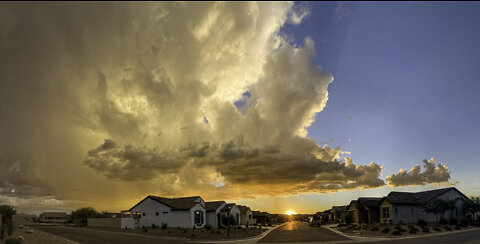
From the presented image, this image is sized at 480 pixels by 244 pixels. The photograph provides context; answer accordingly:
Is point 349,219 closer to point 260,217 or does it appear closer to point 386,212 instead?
point 386,212

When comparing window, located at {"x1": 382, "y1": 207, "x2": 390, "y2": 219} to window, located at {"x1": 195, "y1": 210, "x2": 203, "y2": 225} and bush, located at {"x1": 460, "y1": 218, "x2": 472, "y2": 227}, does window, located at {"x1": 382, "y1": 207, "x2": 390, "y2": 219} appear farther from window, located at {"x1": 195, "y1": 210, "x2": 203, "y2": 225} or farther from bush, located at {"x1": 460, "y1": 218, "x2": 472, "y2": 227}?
window, located at {"x1": 195, "y1": 210, "x2": 203, "y2": 225}

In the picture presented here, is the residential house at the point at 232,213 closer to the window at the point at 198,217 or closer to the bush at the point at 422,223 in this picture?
the window at the point at 198,217

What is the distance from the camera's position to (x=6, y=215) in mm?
30250

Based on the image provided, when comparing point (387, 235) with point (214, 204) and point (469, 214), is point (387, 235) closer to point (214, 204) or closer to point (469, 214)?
point (469, 214)

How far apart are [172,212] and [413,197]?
139 feet

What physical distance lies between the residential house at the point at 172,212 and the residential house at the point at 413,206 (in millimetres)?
31041

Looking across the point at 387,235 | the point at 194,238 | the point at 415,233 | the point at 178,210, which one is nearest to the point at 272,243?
the point at 194,238

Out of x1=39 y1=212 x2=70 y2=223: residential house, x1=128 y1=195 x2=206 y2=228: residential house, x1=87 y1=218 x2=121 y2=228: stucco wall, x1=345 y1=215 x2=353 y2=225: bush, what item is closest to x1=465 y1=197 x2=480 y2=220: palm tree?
x1=345 y1=215 x2=353 y2=225: bush

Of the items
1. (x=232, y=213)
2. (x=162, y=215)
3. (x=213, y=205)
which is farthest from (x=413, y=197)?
(x=162, y=215)

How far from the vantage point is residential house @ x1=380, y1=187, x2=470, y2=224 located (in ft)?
168

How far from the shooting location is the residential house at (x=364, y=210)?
187 feet

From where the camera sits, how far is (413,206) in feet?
172

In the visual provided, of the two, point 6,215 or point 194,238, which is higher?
point 6,215

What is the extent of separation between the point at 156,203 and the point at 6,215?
2577 cm
